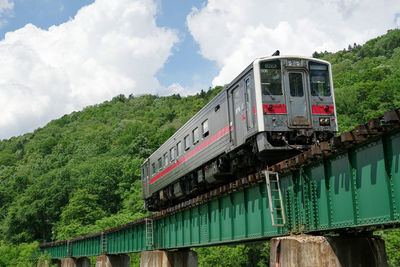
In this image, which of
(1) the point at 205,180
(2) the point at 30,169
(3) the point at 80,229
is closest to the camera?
(1) the point at 205,180

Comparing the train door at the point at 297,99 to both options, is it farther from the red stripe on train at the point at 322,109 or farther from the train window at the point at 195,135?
the train window at the point at 195,135

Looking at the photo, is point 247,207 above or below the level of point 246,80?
below

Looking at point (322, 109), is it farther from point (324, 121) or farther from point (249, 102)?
point (249, 102)

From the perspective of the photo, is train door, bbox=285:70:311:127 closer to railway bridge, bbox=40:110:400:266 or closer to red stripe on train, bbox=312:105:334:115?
red stripe on train, bbox=312:105:334:115

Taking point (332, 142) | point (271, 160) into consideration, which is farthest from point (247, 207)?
point (332, 142)

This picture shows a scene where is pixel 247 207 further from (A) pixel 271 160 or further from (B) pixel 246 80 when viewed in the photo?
(B) pixel 246 80

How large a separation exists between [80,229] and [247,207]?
169 feet

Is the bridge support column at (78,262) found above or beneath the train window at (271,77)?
beneath

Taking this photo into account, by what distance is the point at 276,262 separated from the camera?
11.1 meters

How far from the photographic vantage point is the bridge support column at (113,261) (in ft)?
109

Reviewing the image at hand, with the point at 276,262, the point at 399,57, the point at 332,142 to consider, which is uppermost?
the point at 399,57

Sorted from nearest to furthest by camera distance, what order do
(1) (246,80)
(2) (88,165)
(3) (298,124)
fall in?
1. (3) (298,124)
2. (1) (246,80)
3. (2) (88,165)

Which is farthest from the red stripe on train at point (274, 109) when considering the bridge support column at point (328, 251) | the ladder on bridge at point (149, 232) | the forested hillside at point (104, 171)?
the forested hillside at point (104, 171)

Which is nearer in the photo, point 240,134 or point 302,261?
point 302,261
